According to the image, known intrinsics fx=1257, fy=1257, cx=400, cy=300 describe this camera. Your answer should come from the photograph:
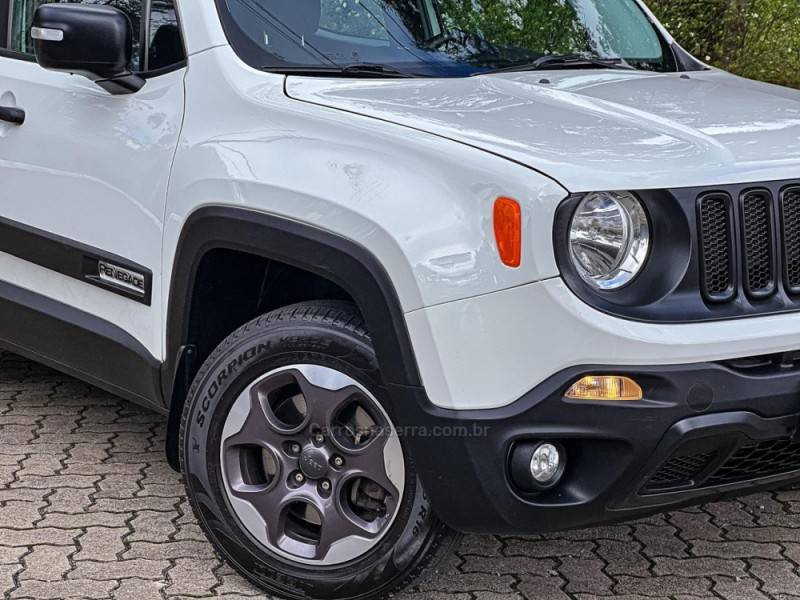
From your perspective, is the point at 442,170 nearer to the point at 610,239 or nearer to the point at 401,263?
the point at 401,263

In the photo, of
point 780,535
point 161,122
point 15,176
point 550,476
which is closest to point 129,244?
point 161,122

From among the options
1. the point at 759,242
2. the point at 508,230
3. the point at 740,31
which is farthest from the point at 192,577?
the point at 740,31

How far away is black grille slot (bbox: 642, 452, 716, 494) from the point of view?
2934 mm

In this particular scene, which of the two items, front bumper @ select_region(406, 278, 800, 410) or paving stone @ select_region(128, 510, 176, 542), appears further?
paving stone @ select_region(128, 510, 176, 542)

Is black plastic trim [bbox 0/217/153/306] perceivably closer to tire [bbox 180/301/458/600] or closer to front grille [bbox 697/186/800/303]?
tire [bbox 180/301/458/600]

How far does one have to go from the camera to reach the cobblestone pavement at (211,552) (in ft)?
11.4

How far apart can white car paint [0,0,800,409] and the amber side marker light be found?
6 cm

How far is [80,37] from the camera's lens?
338 centimetres

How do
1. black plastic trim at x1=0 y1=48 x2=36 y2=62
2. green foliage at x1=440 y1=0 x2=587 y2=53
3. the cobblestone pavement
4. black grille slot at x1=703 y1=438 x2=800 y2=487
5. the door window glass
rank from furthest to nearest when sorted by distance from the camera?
black plastic trim at x1=0 y1=48 x2=36 y2=62, green foliage at x1=440 y1=0 x2=587 y2=53, the door window glass, the cobblestone pavement, black grille slot at x1=703 y1=438 x2=800 y2=487

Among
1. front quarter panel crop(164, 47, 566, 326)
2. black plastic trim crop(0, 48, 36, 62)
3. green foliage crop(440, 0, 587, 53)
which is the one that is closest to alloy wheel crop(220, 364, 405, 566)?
front quarter panel crop(164, 47, 566, 326)

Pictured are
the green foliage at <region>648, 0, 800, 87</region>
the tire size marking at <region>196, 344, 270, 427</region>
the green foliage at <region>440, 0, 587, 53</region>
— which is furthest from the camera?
the green foliage at <region>648, 0, 800, 87</region>

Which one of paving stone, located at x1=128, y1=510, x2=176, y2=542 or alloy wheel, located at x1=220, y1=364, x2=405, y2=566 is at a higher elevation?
alloy wheel, located at x1=220, y1=364, x2=405, y2=566

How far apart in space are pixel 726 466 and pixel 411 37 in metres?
1.50

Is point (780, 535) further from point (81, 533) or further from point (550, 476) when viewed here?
point (81, 533)
